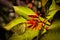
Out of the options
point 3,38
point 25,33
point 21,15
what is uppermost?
point 21,15

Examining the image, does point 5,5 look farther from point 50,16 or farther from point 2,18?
point 50,16

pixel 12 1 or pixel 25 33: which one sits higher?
pixel 12 1

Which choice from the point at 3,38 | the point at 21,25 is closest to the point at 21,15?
the point at 21,25

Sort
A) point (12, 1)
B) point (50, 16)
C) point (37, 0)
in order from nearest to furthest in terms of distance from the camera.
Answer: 1. point (50, 16)
2. point (37, 0)
3. point (12, 1)

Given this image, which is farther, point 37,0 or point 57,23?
point 37,0

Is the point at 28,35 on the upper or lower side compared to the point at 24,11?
lower

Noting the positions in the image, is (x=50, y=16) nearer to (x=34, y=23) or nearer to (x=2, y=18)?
(x=34, y=23)

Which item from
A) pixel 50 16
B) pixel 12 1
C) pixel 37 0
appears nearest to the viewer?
pixel 50 16

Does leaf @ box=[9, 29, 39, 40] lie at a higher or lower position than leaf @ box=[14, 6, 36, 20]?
lower

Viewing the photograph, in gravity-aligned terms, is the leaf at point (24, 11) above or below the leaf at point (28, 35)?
above
